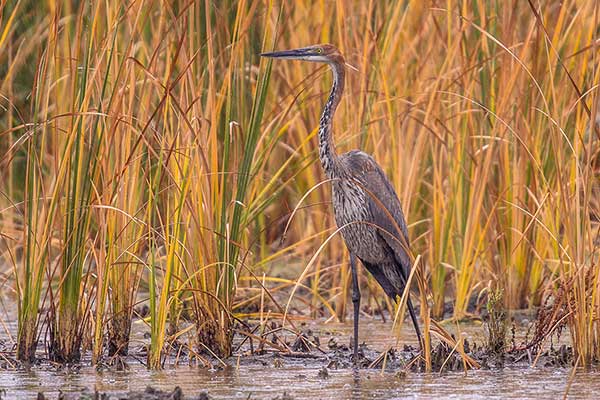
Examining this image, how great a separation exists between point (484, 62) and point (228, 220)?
2.01 m

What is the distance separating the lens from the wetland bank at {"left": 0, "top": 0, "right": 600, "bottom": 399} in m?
4.97

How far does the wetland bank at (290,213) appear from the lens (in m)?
4.97

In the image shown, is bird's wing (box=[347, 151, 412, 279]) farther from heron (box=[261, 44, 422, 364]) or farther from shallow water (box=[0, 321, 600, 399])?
shallow water (box=[0, 321, 600, 399])

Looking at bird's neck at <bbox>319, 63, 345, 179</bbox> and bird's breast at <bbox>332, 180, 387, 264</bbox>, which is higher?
bird's neck at <bbox>319, 63, 345, 179</bbox>

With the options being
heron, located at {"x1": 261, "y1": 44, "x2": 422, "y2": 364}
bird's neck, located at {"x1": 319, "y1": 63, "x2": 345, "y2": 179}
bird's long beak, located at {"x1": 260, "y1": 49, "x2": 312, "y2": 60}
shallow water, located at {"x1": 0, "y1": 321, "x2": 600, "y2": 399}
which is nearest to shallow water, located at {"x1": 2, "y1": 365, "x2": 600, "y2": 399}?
shallow water, located at {"x1": 0, "y1": 321, "x2": 600, "y2": 399}

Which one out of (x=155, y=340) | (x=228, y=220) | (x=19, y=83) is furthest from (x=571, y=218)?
(x=19, y=83)

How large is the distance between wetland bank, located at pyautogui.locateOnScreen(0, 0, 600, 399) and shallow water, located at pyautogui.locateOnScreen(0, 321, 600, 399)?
0.7 inches

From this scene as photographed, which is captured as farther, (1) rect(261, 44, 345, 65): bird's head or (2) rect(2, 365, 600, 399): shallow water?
(1) rect(261, 44, 345, 65): bird's head

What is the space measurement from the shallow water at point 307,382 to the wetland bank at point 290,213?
0.02m

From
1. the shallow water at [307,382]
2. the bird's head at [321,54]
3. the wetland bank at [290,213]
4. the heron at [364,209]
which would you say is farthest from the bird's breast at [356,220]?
the shallow water at [307,382]

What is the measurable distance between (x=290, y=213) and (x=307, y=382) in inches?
47.0

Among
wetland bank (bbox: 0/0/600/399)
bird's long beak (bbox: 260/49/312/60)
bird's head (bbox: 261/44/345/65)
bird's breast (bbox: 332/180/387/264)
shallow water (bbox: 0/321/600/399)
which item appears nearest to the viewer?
shallow water (bbox: 0/321/600/399)

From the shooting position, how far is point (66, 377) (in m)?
4.99

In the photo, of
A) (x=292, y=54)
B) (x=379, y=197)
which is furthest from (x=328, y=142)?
(x=292, y=54)
